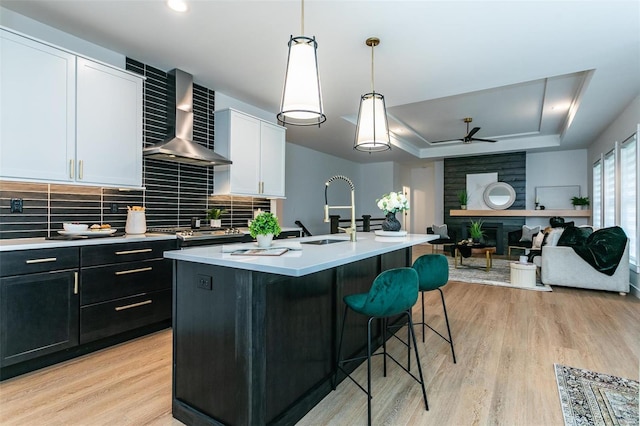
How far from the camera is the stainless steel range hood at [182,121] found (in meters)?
3.54

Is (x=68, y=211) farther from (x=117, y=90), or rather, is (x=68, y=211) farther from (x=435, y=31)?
(x=435, y=31)

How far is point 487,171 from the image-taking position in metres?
8.85

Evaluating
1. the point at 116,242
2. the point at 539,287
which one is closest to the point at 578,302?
the point at 539,287

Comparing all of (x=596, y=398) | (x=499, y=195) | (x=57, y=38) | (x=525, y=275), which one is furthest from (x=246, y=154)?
(x=499, y=195)

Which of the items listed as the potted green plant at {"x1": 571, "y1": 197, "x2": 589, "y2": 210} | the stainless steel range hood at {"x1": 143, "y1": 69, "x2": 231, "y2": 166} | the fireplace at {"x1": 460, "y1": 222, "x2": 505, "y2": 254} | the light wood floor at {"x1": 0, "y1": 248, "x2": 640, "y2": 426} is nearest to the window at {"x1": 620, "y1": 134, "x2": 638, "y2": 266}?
the light wood floor at {"x1": 0, "y1": 248, "x2": 640, "y2": 426}

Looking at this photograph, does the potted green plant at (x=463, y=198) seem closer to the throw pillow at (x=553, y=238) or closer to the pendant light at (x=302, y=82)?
the throw pillow at (x=553, y=238)

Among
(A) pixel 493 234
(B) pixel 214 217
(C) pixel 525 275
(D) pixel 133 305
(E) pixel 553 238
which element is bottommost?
(C) pixel 525 275

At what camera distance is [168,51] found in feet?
10.6

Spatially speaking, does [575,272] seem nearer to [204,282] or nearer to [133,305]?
[204,282]

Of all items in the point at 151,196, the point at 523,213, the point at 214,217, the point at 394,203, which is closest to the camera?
the point at 394,203

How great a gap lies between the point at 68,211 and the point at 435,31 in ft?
12.0

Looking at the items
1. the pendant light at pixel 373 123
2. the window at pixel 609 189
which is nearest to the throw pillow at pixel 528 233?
the window at pixel 609 189

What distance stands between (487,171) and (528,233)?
1.98 m

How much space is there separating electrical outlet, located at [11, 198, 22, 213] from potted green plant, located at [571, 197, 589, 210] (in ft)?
32.7
